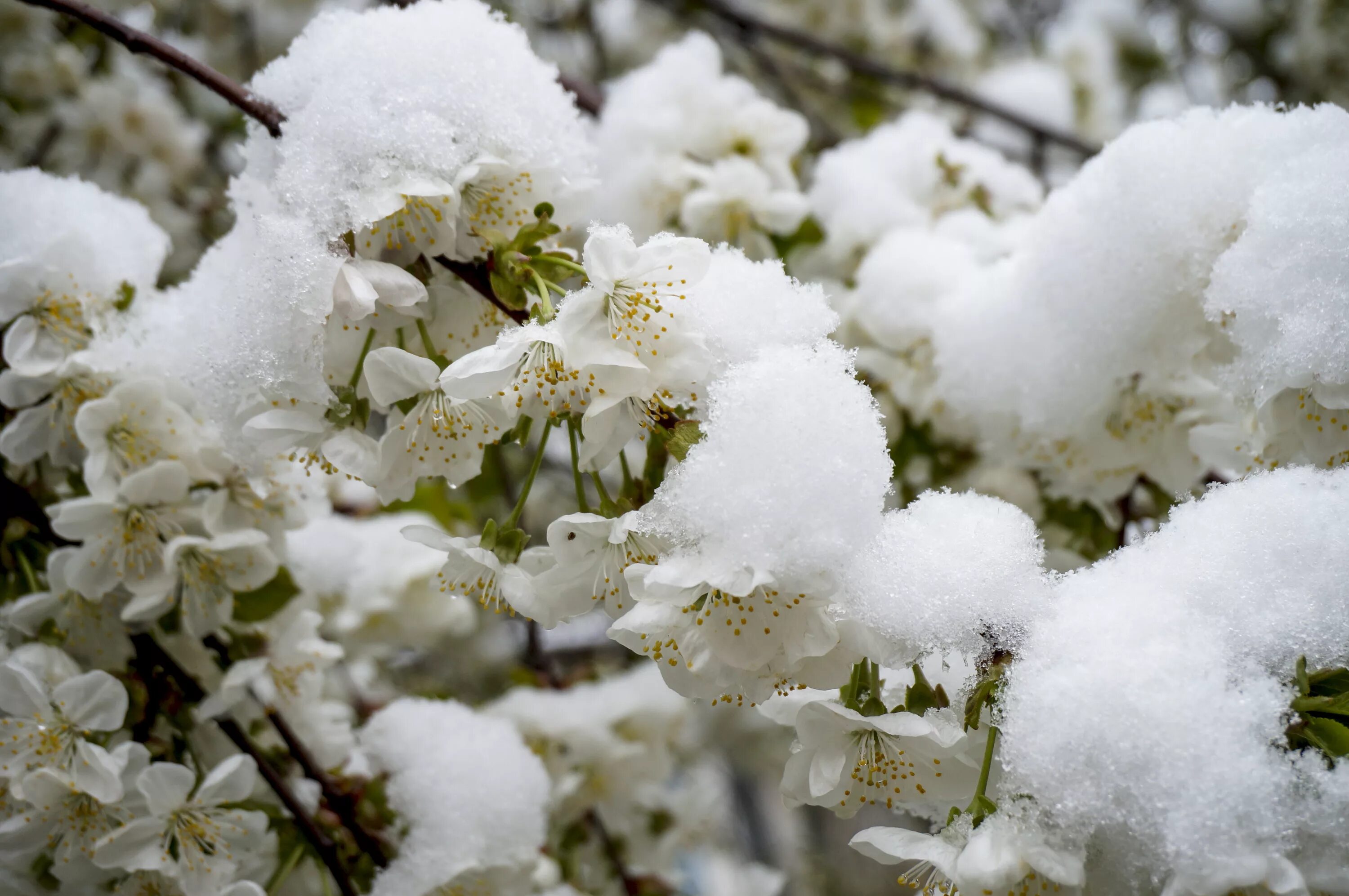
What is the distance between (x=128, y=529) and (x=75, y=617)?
135 millimetres

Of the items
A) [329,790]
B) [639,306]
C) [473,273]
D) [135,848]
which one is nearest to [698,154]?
[473,273]

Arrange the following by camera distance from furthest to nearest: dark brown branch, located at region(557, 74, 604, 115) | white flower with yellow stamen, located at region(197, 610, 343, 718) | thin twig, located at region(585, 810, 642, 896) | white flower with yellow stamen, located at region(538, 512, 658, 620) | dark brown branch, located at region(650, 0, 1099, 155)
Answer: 1. dark brown branch, located at region(650, 0, 1099, 155)
2. thin twig, located at region(585, 810, 642, 896)
3. dark brown branch, located at region(557, 74, 604, 115)
4. white flower with yellow stamen, located at region(197, 610, 343, 718)
5. white flower with yellow stamen, located at region(538, 512, 658, 620)

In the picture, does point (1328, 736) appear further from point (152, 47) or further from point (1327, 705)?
point (152, 47)

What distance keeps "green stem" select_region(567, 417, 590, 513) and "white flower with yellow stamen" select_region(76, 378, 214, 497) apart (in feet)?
1.52

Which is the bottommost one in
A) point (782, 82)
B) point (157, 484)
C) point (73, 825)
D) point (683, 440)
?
point (73, 825)

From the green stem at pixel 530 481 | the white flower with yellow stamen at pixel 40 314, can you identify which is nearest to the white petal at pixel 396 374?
the green stem at pixel 530 481

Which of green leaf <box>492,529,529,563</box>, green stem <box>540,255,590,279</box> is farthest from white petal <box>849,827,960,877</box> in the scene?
green stem <box>540,255,590,279</box>

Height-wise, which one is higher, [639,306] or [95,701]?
[639,306]

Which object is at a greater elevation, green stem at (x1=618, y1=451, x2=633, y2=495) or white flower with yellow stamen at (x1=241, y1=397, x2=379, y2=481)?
green stem at (x1=618, y1=451, x2=633, y2=495)

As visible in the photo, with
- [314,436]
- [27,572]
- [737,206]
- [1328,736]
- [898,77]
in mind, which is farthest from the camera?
[898,77]

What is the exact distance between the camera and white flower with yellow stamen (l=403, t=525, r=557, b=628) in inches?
29.3

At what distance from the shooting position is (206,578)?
3.34 ft

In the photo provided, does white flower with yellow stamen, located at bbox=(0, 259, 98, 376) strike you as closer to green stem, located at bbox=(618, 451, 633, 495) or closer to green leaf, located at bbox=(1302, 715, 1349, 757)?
green stem, located at bbox=(618, 451, 633, 495)

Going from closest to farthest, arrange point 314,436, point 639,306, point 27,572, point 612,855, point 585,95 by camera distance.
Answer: point 639,306 < point 314,436 < point 27,572 < point 585,95 < point 612,855
